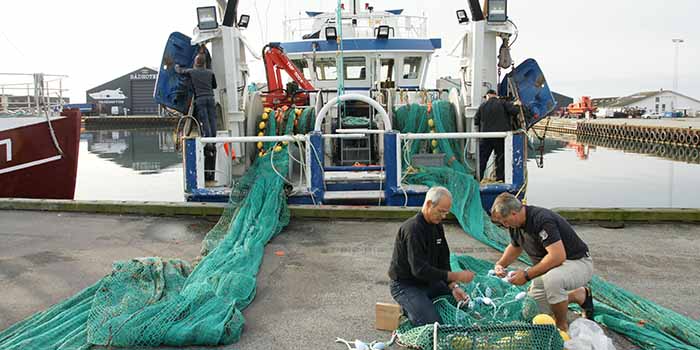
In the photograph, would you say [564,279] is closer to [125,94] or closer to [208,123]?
[208,123]

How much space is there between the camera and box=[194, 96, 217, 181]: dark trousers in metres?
8.71

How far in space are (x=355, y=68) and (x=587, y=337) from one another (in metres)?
10.6

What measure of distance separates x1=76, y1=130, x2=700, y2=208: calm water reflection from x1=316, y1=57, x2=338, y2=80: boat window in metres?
4.94

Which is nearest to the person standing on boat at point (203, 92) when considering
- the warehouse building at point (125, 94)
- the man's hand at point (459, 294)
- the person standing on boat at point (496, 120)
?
the person standing on boat at point (496, 120)

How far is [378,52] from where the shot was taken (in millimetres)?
13211

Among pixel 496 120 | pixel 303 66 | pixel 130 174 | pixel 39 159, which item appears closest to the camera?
pixel 496 120

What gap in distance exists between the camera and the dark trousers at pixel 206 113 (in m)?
8.70

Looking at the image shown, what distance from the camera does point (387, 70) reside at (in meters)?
13.7

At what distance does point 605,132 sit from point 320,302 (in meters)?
45.6

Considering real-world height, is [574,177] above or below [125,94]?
below

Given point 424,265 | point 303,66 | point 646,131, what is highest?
point 303,66

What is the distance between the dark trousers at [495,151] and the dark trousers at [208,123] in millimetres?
3907

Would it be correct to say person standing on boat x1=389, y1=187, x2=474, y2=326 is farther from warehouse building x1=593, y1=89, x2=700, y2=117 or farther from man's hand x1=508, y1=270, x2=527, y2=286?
warehouse building x1=593, y1=89, x2=700, y2=117

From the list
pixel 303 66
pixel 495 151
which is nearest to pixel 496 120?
pixel 495 151
